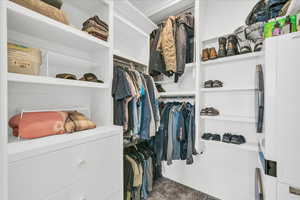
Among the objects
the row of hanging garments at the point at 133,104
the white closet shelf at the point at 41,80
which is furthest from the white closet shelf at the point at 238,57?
the white closet shelf at the point at 41,80

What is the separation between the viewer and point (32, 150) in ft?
2.17

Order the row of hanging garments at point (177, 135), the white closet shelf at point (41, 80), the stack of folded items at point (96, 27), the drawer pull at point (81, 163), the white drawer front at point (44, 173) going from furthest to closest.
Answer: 1. the row of hanging garments at point (177, 135)
2. the stack of folded items at point (96, 27)
3. the drawer pull at point (81, 163)
4. the white closet shelf at point (41, 80)
5. the white drawer front at point (44, 173)

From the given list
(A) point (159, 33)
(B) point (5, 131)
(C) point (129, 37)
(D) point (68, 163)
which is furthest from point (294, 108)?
(C) point (129, 37)

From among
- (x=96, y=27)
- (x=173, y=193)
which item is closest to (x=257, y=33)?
(x=96, y=27)

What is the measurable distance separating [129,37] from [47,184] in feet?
6.51

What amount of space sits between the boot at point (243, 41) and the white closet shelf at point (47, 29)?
1.44m

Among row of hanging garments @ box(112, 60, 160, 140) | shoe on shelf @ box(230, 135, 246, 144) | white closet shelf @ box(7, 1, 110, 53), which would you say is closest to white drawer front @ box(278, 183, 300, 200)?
shoe on shelf @ box(230, 135, 246, 144)

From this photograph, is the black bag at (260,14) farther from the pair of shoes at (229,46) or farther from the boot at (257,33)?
the pair of shoes at (229,46)

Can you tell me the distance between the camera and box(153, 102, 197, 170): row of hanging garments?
1.63 m

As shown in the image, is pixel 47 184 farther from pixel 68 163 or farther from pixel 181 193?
pixel 181 193

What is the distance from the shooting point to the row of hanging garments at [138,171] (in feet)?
5.07

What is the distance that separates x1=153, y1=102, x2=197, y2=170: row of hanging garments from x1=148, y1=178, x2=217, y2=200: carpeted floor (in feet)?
1.66

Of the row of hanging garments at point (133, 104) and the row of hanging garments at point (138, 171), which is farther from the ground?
the row of hanging garments at point (133, 104)

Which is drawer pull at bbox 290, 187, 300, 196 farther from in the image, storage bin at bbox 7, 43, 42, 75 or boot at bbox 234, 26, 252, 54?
storage bin at bbox 7, 43, 42, 75
